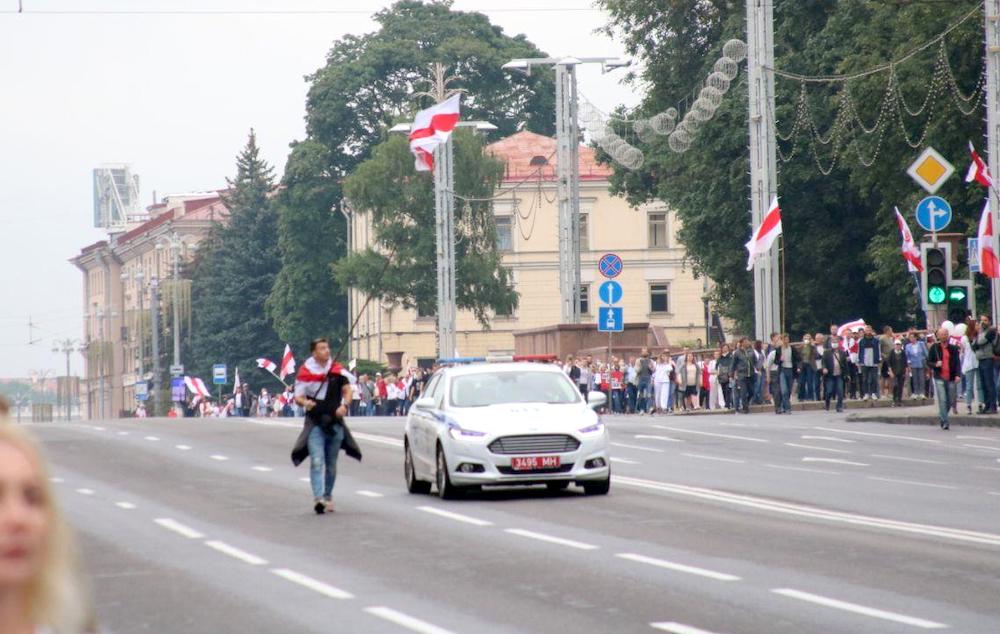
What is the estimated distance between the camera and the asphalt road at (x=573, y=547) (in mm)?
10938

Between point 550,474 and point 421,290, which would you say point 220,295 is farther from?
point 550,474

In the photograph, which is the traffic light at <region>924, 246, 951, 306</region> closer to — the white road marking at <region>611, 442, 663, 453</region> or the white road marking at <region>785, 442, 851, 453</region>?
the white road marking at <region>785, 442, 851, 453</region>

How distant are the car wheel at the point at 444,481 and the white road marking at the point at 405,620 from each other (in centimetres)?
934

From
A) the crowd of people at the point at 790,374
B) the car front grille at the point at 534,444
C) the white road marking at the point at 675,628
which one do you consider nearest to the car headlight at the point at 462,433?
the car front grille at the point at 534,444

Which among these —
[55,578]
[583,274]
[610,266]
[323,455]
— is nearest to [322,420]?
[323,455]

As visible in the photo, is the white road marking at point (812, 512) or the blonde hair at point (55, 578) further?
the white road marking at point (812, 512)

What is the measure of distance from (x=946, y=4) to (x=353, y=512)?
1292 inches

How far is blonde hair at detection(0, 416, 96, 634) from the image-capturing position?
2.24m

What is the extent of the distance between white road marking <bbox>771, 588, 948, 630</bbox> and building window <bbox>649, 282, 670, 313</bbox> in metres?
95.8

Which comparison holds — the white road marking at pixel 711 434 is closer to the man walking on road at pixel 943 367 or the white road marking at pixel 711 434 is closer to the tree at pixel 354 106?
the man walking on road at pixel 943 367

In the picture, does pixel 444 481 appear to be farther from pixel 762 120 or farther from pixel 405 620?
pixel 762 120

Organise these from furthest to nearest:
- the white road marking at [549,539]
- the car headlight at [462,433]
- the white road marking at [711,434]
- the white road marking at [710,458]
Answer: the white road marking at [711,434], the white road marking at [710,458], the car headlight at [462,433], the white road marking at [549,539]

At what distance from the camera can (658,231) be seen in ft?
350

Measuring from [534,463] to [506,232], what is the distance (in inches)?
3410
